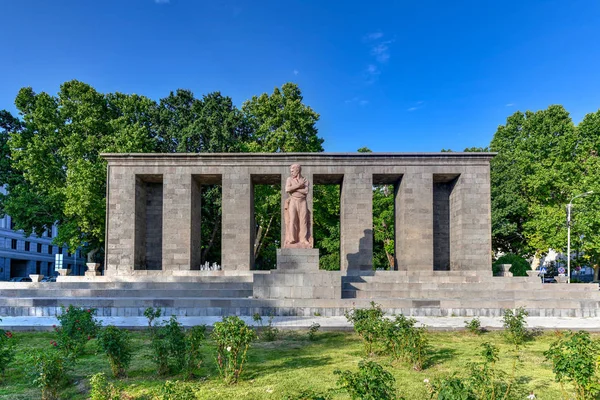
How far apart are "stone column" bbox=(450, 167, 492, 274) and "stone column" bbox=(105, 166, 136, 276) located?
17576 millimetres

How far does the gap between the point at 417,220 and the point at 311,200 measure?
5.85 meters

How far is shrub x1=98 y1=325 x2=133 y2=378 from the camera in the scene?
6.44m

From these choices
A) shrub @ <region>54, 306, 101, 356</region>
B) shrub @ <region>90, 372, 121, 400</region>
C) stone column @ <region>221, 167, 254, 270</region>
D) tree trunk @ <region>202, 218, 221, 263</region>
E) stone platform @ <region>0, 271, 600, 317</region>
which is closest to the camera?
shrub @ <region>90, 372, 121, 400</region>

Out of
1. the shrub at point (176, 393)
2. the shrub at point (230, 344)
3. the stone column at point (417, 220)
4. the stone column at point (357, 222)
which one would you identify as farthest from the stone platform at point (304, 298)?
the shrub at point (176, 393)

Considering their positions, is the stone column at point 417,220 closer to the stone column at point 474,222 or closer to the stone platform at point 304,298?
the stone column at point 474,222

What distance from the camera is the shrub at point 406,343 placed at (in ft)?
23.5

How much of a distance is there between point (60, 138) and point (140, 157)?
10.7m

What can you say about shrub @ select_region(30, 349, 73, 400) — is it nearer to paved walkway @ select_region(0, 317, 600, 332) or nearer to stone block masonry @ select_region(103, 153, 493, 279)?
paved walkway @ select_region(0, 317, 600, 332)

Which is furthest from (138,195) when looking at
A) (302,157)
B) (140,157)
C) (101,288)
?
(302,157)

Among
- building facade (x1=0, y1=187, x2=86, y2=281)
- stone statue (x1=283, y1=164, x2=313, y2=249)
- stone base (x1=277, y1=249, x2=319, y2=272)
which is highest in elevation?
stone statue (x1=283, y1=164, x2=313, y2=249)

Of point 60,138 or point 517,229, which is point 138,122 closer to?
point 60,138

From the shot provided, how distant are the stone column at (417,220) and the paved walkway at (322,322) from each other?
891cm

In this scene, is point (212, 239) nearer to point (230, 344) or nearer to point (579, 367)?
point (230, 344)

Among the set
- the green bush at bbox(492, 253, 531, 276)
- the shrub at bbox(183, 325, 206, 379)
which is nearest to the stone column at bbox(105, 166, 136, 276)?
the shrub at bbox(183, 325, 206, 379)
